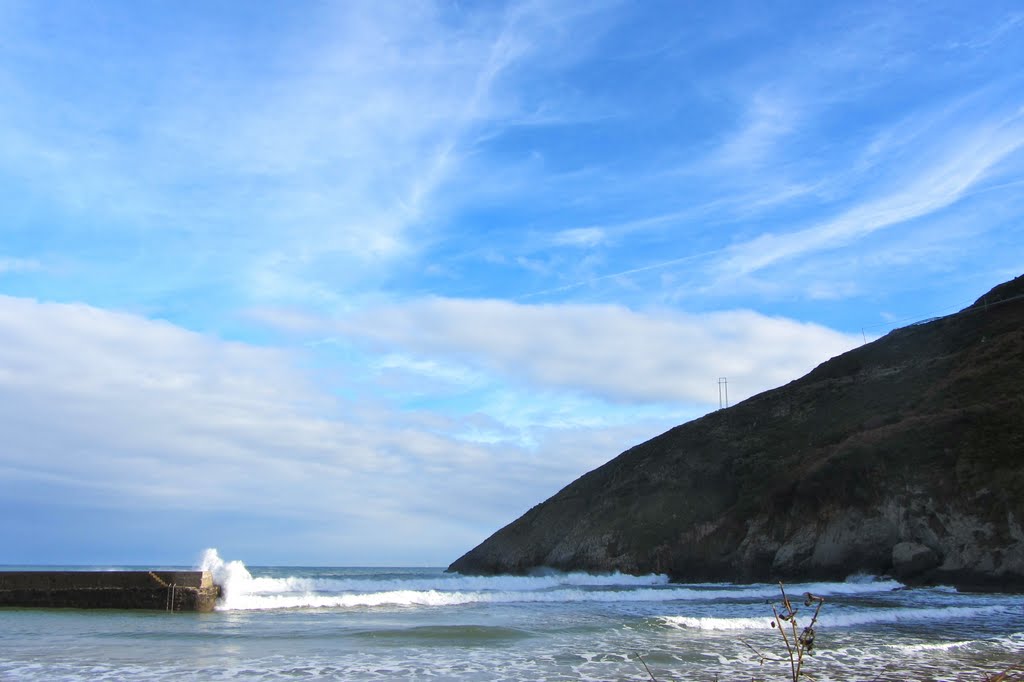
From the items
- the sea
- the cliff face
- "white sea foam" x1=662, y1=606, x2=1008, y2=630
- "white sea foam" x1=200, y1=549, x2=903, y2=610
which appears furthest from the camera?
the cliff face

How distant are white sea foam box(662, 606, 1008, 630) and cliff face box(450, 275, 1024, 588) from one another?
485 inches

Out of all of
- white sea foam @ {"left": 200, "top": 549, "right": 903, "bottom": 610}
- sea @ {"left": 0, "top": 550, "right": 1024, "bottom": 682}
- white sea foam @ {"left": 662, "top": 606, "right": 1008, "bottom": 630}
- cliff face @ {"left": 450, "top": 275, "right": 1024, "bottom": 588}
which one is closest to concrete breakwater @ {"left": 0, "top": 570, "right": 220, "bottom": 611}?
sea @ {"left": 0, "top": 550, "right": 1024, "bottom": 682}

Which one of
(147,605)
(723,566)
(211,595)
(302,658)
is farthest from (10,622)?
(723,566)

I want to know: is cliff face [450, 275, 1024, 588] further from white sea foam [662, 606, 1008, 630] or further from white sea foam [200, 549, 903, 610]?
white sea foam [662, 606, 1008, 630]

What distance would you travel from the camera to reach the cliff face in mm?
36719

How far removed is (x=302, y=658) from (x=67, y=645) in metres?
5.84

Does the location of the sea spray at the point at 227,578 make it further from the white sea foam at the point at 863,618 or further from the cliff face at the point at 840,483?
the cliff face at the point at 840,483

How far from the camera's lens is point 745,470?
55.9 meters

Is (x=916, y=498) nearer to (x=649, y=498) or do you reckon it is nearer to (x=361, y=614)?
(x=649, y=498)

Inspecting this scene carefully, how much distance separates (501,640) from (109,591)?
14.6 m

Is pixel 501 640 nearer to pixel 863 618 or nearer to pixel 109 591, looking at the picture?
pixel 863 618

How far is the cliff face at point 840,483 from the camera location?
1446 inches

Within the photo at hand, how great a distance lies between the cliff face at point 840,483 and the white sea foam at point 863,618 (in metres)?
12.3

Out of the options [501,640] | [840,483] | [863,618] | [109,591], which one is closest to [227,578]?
[109,591]
